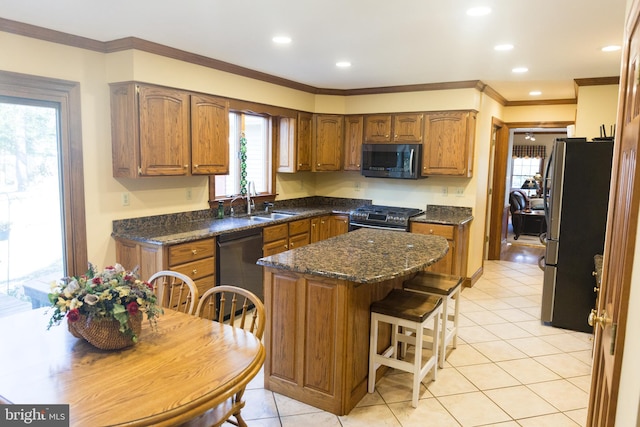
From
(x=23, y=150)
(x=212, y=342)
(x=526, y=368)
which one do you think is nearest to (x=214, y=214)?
(x=23, y=150)

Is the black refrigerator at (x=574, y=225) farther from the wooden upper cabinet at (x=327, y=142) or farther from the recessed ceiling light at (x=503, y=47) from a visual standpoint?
the wooden upper cabinet at (x=327, y=142)

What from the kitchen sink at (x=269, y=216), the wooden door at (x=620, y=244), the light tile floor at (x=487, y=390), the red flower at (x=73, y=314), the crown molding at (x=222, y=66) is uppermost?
the crown molding at (x=222, y=66)

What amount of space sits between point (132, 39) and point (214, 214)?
188cm

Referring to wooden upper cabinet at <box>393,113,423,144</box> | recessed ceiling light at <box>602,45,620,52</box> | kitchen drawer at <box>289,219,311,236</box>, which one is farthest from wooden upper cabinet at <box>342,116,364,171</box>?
recessed ceiling light at <box>602,45,620,52</box>

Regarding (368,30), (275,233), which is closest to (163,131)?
(275,233)

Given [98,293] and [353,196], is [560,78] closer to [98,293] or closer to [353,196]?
[353,196]

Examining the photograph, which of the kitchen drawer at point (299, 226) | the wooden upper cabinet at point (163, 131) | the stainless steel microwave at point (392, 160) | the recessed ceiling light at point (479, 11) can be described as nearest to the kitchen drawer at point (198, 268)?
the wooden upper cabinet at point (163, 131)

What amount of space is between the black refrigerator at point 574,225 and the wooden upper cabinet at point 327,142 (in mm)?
2581

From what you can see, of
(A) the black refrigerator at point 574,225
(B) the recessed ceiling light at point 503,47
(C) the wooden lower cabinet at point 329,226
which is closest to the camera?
(B) the recessed ceiling light at point 503,47

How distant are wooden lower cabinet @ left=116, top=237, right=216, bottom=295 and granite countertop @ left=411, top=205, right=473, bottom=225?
7.89 ft

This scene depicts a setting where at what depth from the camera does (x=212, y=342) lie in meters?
1.79

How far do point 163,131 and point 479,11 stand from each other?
2574 millimetres

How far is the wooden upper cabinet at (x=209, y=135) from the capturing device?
3.88 meters

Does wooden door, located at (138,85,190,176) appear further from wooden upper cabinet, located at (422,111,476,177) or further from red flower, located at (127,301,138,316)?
wooden upper cabinet, located at (422,111,476,177)
